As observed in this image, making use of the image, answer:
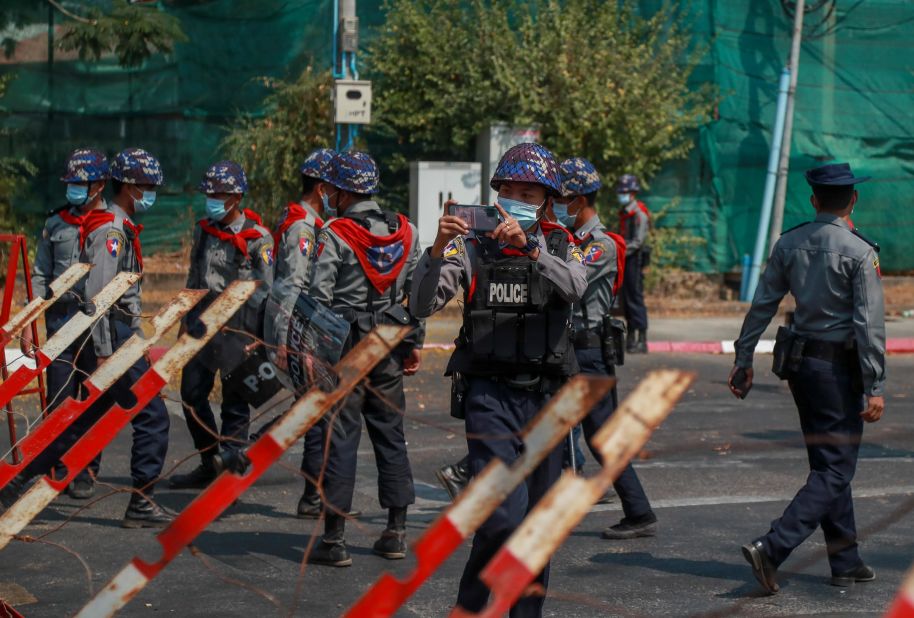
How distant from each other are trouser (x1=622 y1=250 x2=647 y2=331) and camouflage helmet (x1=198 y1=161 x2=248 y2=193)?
21.5 ft

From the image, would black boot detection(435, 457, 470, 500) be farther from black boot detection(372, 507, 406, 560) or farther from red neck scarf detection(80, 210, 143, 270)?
red neck scarf detection(80, 210, 143, 270)

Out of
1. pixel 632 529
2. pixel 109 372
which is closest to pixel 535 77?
pixel 632 529

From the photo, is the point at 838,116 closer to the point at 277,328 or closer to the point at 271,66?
the point at 271,66

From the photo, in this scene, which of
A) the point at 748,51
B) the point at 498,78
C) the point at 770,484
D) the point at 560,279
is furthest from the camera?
the point at 748,51

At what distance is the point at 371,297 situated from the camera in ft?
22.3

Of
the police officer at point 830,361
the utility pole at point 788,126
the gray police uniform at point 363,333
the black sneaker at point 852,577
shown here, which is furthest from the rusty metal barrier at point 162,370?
the utility pole at point 788,126

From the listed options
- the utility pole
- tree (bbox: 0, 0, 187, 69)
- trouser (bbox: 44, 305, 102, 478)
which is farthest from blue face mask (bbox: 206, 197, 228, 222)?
the utility pole

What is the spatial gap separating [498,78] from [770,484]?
853 cm

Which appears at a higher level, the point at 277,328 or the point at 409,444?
the point at 277,328

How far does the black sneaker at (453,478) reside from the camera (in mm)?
7184

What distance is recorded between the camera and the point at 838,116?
17953 mm

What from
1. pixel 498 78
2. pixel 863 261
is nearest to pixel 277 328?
pixel 863 261

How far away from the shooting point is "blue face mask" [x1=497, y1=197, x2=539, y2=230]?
5.28m

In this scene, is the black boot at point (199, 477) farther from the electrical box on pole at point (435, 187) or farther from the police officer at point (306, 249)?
the electrical box on pole at point (435, 187)
